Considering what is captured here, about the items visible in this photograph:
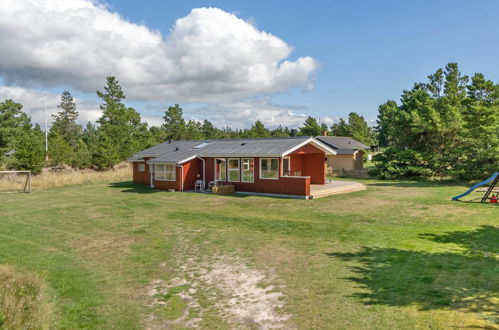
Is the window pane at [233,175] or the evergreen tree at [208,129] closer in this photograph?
the window pane at [233,175]

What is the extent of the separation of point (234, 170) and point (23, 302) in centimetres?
1707

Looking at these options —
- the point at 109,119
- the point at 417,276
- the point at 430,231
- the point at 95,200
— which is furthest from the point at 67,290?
the point at 109,119

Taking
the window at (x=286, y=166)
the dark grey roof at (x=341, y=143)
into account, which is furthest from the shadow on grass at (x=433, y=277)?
the dark grey roof at (x=341, y=143)

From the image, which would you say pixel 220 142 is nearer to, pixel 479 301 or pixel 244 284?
pixel 244 284

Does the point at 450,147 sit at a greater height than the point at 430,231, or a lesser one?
greater

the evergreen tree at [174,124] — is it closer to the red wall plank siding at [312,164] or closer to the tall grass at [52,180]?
the tall grass at [52,180]

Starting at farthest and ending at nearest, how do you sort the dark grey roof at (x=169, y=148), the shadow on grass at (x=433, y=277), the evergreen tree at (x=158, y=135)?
1. the evergreen tree at (x=158, y=135)
2. the dark grey roof at (x=169, y=148)
3. the shadow on grass at (x=433, y=277)

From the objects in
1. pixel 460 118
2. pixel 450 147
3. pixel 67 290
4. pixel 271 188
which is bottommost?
pixel 67 290

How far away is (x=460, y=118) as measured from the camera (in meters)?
28.9

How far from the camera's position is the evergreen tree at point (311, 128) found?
194ft

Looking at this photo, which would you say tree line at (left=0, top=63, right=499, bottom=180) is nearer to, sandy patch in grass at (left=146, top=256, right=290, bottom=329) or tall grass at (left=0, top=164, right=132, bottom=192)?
tall grass at (left=0, top=164, right=132, bottom=192)

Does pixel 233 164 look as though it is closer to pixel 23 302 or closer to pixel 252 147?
pixel 252 147

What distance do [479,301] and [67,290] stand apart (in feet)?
25.4

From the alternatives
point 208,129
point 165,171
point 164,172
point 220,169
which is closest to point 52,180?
point 164,172
